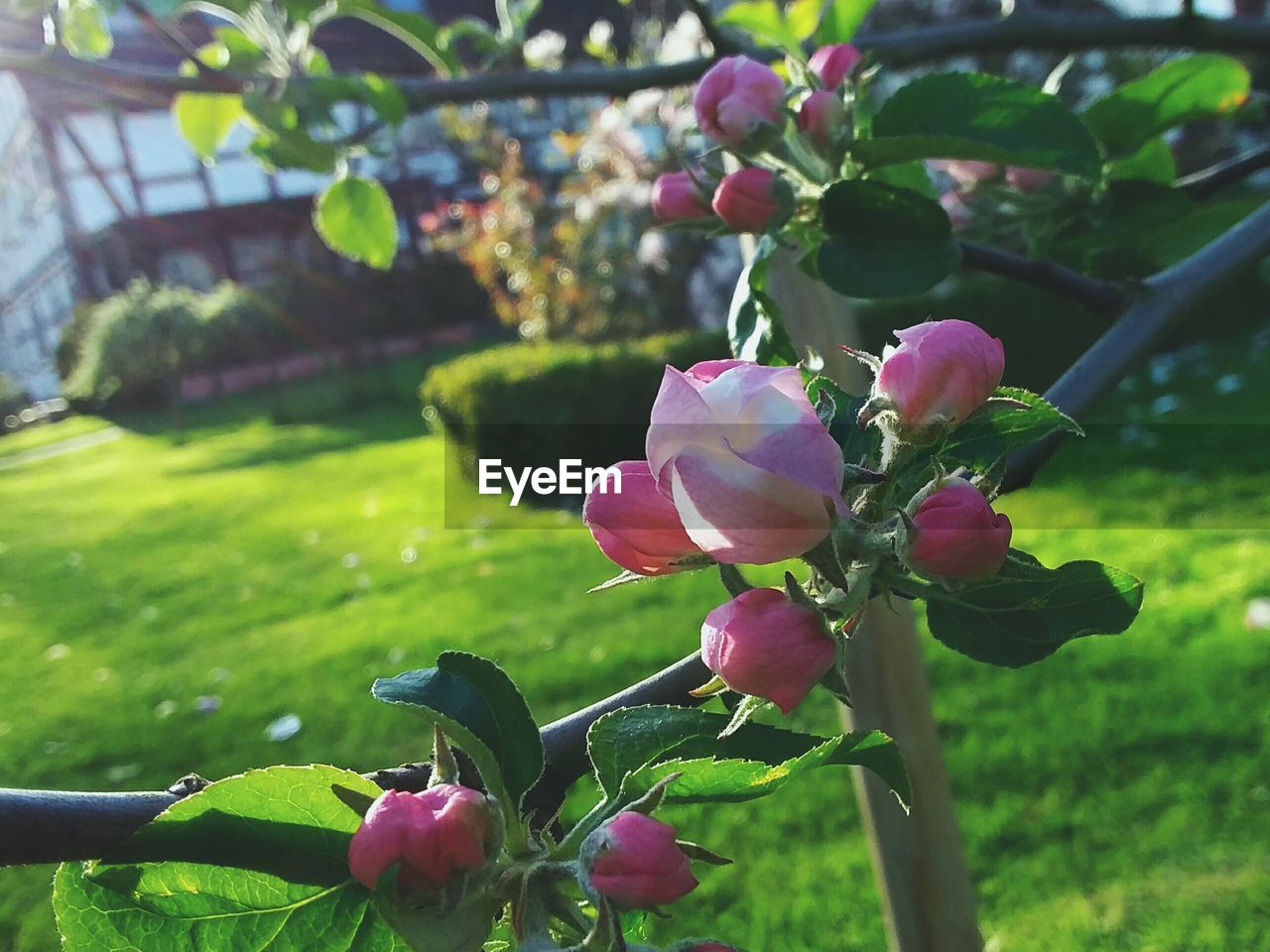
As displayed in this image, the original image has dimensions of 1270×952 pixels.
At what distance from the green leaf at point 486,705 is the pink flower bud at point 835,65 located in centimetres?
45

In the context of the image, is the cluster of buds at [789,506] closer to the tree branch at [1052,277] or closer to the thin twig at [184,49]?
the tree branch at [1052,277]

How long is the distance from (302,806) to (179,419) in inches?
445

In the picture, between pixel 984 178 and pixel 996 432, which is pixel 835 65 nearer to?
pixel 984 178

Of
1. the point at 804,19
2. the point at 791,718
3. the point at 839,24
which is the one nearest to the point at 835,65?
the point at 839,24

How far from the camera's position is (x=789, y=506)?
32 centimetres

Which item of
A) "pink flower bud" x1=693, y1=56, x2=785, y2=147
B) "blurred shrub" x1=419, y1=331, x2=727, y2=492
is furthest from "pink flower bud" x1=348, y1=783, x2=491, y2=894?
"blurred shrub" x1=419, y1=331, x2=727, y2=492

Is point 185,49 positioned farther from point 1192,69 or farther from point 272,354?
point 272,354

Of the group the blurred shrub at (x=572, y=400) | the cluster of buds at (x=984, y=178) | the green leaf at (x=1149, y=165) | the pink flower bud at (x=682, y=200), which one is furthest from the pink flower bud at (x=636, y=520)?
the blurred shrub at (x=572, y=400)

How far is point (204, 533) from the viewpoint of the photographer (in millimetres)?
5184

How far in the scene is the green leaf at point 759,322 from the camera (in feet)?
2.01

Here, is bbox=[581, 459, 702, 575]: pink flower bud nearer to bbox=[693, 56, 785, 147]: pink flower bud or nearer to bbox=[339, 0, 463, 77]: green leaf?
bbox=[693, 56, 785, 147]: pink flower bud

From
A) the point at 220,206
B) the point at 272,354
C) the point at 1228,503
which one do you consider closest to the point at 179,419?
the point at 272,354

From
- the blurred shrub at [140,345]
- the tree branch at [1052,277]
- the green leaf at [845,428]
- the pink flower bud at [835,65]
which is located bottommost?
the blurred shrub at [140,345]

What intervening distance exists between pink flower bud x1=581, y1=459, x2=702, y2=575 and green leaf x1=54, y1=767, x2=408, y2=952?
0.11 metres
